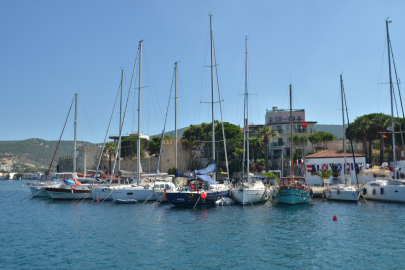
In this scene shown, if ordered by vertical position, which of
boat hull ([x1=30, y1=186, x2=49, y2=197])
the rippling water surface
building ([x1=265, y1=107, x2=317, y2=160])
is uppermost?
building ([x1=265, y1=107, x2=317, y2=160])

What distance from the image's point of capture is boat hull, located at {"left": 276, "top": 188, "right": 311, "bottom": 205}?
115 ft

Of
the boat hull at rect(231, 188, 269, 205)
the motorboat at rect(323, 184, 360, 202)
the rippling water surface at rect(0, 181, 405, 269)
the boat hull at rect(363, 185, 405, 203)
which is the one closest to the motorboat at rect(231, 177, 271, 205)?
the boat hull at rect(231, 188, 269, 205)

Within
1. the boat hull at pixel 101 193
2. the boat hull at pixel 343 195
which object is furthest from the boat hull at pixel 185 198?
the boat hull at pixel 343 195

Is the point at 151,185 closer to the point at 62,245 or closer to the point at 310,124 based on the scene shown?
the point at 62,245

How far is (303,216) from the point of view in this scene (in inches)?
1136

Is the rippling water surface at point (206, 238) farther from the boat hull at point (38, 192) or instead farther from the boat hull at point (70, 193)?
the boat hull at point (38, 192)

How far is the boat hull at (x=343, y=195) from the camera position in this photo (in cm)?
3747

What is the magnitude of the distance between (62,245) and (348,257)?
50.7 feet

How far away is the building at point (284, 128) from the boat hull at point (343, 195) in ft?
114

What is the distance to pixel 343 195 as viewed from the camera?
38.0 metres

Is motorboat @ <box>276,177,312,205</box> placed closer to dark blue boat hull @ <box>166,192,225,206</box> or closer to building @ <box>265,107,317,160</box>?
dark blue boat hull @ <box>166,192,225,206</box>

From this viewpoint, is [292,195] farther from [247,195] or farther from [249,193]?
[247,195]

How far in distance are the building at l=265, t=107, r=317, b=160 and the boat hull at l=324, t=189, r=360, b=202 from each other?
34.8m

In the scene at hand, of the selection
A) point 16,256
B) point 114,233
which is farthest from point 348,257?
point 16,256
